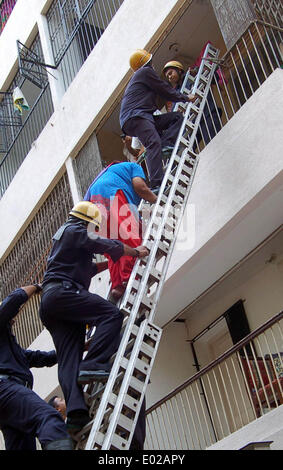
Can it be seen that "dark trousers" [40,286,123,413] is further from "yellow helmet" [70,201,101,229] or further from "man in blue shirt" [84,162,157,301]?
"man in blue shirt" [84,162,157,301]

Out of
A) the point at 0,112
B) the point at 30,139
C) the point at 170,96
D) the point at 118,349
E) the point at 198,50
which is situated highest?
the point at 0,112

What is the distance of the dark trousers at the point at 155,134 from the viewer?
856 cm

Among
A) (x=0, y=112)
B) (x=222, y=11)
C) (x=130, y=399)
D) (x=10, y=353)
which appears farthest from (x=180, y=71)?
(x=0, y=112)

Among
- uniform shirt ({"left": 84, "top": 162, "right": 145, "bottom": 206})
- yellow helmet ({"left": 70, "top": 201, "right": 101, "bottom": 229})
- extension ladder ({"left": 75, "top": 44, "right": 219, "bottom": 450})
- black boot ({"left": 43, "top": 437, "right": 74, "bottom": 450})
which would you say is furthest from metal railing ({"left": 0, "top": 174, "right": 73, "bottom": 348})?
black boot ({"left": 43, "top": 437, "right": 74, "bottom": 450})

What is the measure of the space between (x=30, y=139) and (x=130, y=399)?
39.0 ft

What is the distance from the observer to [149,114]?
9.33 meters

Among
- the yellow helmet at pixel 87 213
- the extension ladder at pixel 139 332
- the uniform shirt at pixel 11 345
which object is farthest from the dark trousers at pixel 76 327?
the yellow helmet at pixel 87 213

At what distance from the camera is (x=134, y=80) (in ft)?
31.5

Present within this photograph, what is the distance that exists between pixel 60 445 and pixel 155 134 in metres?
4.29

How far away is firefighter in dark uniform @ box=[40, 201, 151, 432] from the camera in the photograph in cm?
607

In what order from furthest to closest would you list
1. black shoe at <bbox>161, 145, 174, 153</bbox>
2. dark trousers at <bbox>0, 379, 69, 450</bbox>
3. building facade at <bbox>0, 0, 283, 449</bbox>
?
1. building facade at <bbox>0, 0, 283, 449</bbox>
2. black shoe at <bbox>161, 145, 174, 153</bbox>
3. dark trousers at <bbox>0, 379, 69, 450</bbox>

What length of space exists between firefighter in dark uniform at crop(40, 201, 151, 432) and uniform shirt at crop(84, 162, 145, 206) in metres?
0.92

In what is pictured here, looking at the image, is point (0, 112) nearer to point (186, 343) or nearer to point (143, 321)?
point (186, 343)

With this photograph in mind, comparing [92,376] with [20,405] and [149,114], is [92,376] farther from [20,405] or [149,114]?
[149,114]
